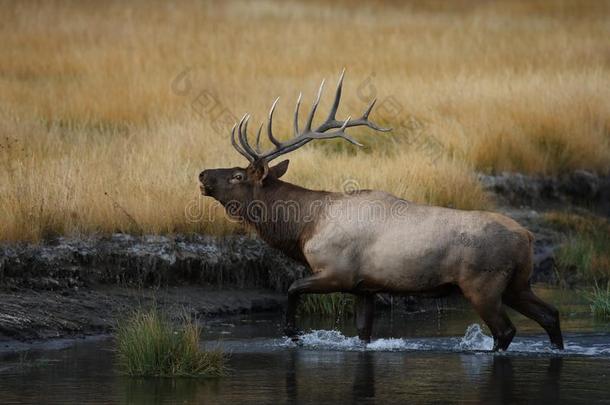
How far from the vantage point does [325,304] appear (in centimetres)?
1343

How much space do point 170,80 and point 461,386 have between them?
42.2 ft

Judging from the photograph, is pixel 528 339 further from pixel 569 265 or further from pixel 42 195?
pixel 42 195

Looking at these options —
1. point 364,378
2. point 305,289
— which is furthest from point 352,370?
point 305,289

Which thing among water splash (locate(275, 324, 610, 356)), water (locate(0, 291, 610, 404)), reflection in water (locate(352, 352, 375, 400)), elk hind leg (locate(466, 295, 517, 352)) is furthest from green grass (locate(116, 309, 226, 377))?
elk hind leg (locate(466, 295, 517, 352))

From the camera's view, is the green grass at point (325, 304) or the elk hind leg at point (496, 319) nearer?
the elk hind leg at point (496, 319)

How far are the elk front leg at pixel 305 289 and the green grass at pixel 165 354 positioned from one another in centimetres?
154

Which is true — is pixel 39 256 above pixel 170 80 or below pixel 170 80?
below

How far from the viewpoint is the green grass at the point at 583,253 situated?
50.1 ft

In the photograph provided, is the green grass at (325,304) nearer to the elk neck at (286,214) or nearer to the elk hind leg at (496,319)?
the elk neck at (286,214)

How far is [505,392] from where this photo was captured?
9.33 metres

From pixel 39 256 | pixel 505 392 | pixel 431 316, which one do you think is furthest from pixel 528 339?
pixel 39 256

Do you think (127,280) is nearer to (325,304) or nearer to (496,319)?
(325,304)

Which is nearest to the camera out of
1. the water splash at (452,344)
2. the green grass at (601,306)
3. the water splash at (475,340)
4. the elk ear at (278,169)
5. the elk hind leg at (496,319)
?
the elk hind leg at (496,319)

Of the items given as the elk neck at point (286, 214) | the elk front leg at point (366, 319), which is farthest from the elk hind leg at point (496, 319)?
the elk neck at point (286, 214)
